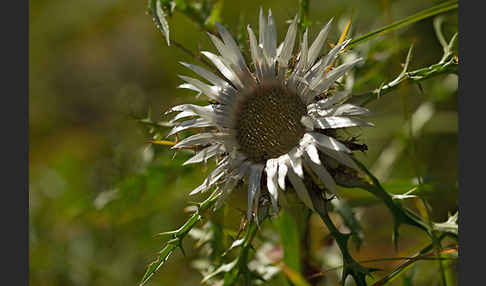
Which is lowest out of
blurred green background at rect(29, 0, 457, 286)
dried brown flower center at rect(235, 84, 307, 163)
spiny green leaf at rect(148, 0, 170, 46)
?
blurred green background at rect(29, 0, 457, 286)

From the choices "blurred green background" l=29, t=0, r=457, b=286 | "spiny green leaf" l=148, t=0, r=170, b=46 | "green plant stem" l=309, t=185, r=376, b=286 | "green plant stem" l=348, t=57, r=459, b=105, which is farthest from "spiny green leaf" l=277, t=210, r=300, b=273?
"spiny green leaf" l=148, t=0, r=170, b=46

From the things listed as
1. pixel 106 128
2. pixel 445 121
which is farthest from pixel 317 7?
pixel 106 128

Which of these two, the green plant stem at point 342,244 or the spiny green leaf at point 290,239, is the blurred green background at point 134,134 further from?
the green plant stem at point 342,244

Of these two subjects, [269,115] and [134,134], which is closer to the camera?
[269,115]

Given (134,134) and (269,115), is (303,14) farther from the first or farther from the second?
(134,134)

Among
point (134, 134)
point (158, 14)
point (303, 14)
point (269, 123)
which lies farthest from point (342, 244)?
point (134, 134)

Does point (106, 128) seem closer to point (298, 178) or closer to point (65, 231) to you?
point (65, 231)

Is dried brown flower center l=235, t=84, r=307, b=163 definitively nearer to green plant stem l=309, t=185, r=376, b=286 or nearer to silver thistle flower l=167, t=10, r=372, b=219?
silver thistle flower l=167, t=10, r=372, b=219
